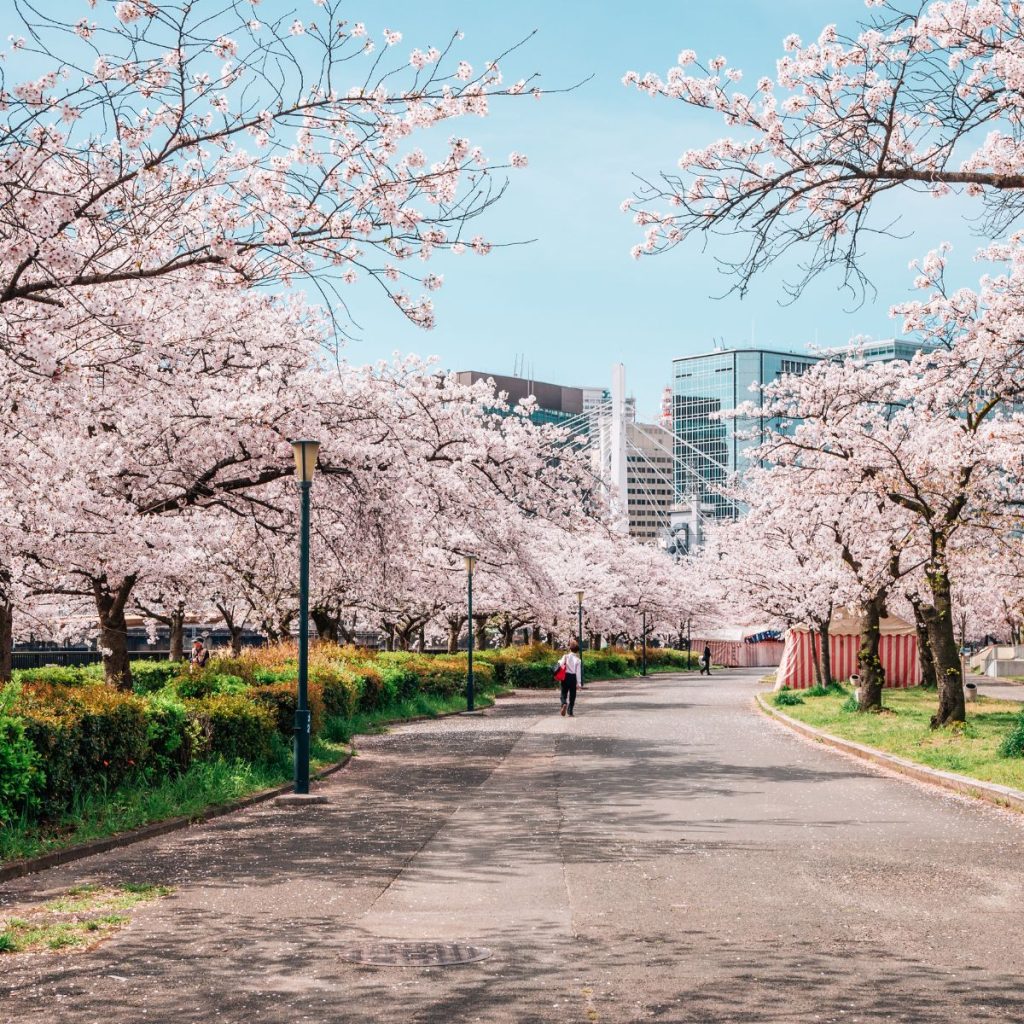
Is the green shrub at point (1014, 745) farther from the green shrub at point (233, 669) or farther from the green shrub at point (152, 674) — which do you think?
the green shrub at point (152, 674)

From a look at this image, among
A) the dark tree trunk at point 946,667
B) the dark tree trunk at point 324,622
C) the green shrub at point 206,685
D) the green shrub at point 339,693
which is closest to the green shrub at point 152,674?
the green shrub at point 339,693

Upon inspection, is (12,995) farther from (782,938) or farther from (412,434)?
(412,434)

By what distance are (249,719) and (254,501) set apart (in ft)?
17.0

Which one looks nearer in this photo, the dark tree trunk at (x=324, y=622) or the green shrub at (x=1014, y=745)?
the green shrub at (x=1014, y=745)

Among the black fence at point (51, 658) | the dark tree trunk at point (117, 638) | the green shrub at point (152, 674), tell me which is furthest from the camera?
the black fence at point (51, 658)

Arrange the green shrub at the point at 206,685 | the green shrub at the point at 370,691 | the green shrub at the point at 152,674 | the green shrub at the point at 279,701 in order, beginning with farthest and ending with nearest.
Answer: the green shrub at the point at 152,674 < the green shrub at the point at 370,691 < the green shrub at the point at 206,685 < the green shrub at the point at 279,701

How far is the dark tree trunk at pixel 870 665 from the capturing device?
1156 inches

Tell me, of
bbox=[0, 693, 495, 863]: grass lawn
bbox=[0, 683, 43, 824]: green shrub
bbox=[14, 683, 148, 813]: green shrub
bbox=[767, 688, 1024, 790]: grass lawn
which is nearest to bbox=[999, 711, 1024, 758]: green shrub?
bbox=[767, 688, 1024, 790]: grass lawn

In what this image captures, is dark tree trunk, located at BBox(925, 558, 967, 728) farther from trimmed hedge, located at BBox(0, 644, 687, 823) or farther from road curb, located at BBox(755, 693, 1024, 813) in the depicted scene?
trimmed hedge, located at BBox(0, 644, 687, 823)

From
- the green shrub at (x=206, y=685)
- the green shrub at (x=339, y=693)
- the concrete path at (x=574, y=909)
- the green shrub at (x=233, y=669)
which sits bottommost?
the concrete path at (x=574, y=909)

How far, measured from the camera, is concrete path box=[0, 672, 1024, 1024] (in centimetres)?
594

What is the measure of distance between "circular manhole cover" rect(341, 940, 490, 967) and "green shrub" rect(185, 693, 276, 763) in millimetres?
7593

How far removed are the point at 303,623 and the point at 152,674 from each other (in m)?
16.0

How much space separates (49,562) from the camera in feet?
70.8
